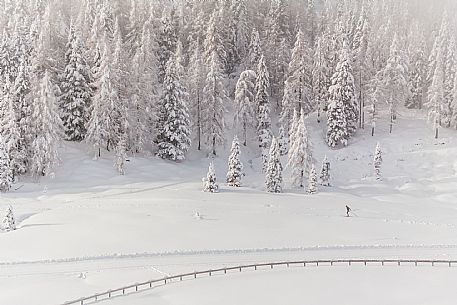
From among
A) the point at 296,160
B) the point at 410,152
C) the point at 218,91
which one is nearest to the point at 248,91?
the point at 218,91

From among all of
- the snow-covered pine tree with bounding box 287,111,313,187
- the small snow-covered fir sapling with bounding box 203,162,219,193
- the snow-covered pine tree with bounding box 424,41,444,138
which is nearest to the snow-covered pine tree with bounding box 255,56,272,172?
the snow-covered pine tree with bounding box 287,111,313,187

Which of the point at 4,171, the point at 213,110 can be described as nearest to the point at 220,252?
the point at 4,171

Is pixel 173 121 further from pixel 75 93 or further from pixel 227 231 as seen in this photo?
pixel 227 231

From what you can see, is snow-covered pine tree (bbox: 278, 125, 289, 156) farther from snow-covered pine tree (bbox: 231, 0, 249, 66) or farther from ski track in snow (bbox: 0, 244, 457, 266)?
ski track in snow (bbox: 0, 244, 457, 266)

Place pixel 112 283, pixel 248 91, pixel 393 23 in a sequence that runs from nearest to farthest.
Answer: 1. pixel 112 283
2. pixel 248 91
3. pixel 393 23

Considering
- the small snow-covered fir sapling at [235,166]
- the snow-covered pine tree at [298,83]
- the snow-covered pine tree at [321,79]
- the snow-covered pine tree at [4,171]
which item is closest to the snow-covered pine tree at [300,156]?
the small snow-covered fir sapling at [235,166]

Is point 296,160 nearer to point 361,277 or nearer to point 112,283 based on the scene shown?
point 361,277
